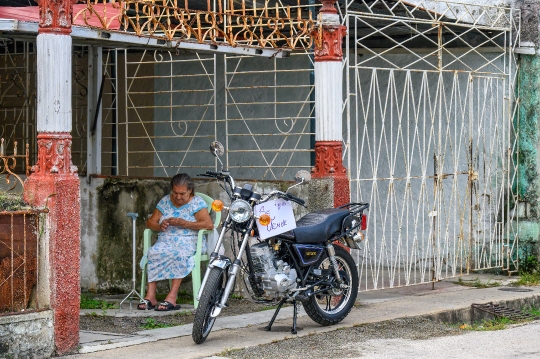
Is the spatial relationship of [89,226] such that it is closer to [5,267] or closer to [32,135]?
[32,135]

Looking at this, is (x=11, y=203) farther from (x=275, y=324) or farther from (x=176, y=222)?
(x=275, y=324)

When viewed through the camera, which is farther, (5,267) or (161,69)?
(161,69)

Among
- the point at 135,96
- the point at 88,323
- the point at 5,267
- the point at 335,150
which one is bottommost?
the point at 88,323

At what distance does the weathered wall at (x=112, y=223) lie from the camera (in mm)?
10125

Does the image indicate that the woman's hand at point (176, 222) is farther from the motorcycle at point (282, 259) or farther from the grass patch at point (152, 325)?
the motorcycle at point (282, 259)

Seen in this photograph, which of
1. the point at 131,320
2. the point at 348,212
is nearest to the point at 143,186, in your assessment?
the point at 131,320

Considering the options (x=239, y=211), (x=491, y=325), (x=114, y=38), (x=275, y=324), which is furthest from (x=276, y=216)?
(x=491, y=325)

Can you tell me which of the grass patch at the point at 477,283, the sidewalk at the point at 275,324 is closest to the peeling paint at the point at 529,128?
the grass patch at the point at 477,283

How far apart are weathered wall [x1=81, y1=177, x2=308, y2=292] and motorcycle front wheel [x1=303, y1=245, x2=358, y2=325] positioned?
86.2 inches

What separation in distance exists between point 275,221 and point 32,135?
5.56 metres

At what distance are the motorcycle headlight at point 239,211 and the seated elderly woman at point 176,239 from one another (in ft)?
5.59

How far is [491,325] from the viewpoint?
28.8ft

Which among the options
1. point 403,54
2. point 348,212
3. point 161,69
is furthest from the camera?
point 161,69

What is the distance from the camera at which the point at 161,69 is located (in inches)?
502
